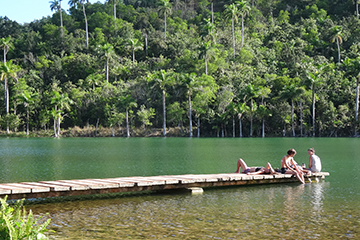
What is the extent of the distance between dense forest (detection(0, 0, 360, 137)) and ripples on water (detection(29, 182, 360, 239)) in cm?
6478

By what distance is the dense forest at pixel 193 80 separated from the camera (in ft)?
265

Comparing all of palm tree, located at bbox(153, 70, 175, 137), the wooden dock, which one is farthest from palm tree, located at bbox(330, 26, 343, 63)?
the wooden dock

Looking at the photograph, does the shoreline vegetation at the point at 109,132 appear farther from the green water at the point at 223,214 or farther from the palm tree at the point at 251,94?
the green water at the point at 223,214

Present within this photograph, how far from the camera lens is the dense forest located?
80.7 meters

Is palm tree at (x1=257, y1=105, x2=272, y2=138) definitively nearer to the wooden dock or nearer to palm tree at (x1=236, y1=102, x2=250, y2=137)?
palm tree at (x1=236, y1=102, x2=250, y2=137)

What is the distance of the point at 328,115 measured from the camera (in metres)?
76.6

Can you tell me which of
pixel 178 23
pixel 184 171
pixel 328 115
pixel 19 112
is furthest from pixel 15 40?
pixel 184 171

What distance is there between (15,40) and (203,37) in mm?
55494

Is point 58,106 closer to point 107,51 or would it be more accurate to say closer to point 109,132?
point 109,132

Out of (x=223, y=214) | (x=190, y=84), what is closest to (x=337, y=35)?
(x=190, y=84)

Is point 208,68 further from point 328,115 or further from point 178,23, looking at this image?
point 178,23

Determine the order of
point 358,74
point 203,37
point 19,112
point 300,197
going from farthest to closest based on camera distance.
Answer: point 203,37
point 19,112
point 358,74
point 300,197

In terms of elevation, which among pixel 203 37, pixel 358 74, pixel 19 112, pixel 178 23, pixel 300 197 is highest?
pixel 178 23

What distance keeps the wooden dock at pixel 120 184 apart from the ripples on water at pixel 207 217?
0.47 m
